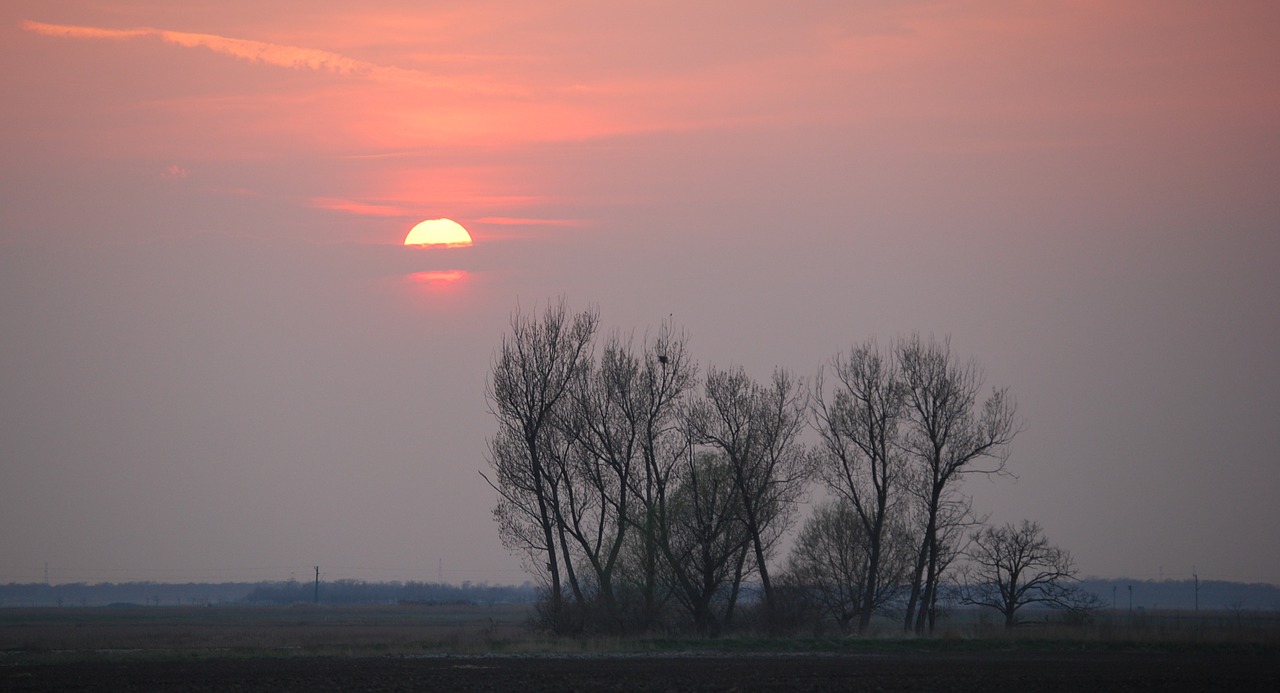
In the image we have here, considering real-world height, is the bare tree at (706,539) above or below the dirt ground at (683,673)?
above

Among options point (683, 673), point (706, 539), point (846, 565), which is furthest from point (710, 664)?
point (846, 565)

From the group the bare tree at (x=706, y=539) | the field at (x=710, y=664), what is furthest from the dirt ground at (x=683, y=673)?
the bare tree at (x=706, y=539)

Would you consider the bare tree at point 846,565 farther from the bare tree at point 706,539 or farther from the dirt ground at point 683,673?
the dirt ground at point 683,673

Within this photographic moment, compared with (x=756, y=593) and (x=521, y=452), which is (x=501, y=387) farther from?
(x=756, y=593)

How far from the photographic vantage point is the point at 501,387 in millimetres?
45875

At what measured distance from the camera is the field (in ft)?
83.5

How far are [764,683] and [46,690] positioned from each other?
15.2m

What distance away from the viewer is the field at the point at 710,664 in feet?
83.5

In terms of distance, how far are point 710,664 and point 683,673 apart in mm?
3713

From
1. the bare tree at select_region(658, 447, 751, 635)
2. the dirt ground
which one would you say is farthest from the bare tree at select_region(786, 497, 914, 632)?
the dirt ground

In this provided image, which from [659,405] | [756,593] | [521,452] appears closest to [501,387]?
[521,452]

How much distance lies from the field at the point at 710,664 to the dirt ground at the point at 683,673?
43 millimetres

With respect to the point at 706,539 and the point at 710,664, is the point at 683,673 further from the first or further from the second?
the point at 706,539

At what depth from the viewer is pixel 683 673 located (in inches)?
1106
